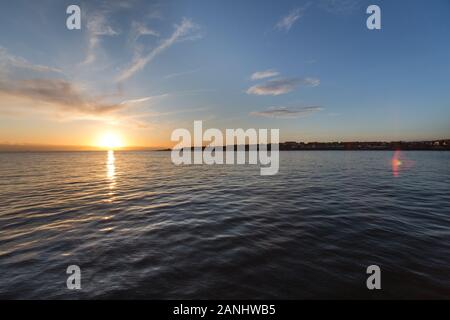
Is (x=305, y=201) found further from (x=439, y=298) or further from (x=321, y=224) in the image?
(x=439, y=298)

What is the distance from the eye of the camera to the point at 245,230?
29.9ft

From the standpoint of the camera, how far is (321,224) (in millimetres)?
9617

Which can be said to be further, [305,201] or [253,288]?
[305,201]

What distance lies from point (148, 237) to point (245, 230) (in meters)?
3.86
